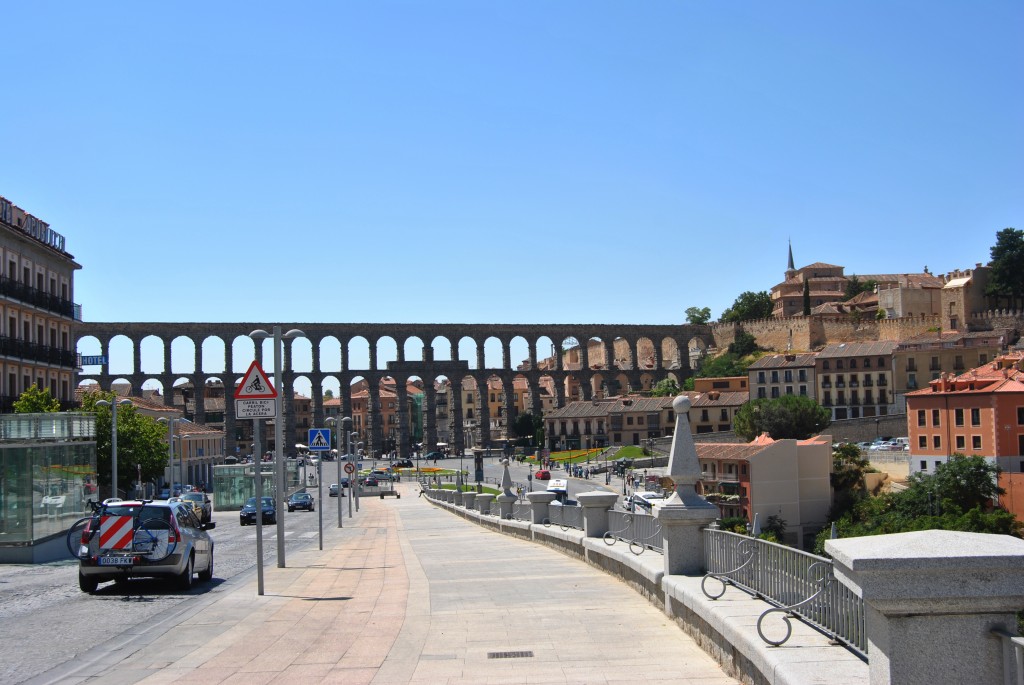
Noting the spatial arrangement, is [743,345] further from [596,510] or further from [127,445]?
[596,510]

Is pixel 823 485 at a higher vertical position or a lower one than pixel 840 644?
lower

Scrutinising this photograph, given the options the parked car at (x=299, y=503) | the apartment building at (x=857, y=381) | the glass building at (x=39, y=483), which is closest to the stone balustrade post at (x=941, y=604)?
the glass building at (x=39, y=483)

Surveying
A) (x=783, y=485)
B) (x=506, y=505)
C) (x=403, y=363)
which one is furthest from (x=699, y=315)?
(x=506, y=505)

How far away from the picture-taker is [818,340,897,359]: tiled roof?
11756 centimetres

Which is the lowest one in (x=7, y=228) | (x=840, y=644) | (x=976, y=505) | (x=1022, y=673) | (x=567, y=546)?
(x=976, y=505)

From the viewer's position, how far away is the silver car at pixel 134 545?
16250 mm

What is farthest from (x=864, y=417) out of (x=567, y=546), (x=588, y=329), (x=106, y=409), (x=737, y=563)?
(x=737, y=563)

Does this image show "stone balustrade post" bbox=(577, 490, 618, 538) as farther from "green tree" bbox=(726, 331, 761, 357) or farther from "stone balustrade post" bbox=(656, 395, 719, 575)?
"green tree" bbox=(726, 331, 761, 357)

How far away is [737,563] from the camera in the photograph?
10062 millimetres

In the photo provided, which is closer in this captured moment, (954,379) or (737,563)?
(737,563)

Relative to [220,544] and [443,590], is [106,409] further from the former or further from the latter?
[443,590]

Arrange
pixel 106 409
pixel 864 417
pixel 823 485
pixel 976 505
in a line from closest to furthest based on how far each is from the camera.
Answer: pixel 106 409 → pixel 976 505 → pixel 823 485 → pixel 864 417

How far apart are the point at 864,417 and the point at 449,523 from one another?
84.7 metres

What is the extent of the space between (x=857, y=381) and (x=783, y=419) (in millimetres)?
23102
